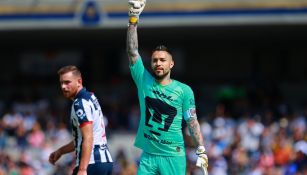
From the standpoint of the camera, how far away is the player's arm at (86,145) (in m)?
8.08

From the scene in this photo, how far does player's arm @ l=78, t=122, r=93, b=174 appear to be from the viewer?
318 inches

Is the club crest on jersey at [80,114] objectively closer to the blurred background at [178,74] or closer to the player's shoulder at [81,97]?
the player's shoulder at [81,97]

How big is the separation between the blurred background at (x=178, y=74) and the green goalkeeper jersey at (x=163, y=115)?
5.08 meters

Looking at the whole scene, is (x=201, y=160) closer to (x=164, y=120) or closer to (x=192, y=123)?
(x=192, y=123)

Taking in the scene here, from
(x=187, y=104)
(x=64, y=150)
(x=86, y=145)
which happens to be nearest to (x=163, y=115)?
(x=187, y=104)

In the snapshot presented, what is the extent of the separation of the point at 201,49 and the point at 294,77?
2.95 metres

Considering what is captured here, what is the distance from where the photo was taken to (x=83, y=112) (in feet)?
27.1

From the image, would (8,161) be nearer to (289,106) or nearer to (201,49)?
(289,106)

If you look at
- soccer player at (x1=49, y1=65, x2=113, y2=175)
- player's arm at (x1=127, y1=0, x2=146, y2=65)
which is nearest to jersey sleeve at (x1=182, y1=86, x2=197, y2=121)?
player's arm at (x1=127, y1=0, x2=146, y2=65)

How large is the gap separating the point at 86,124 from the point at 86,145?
0.22 m

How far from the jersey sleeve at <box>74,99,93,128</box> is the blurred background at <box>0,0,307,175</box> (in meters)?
5.80

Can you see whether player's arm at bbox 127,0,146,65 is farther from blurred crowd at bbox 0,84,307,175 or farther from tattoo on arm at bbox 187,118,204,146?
blurred crowd at bbox 0,84,307,175

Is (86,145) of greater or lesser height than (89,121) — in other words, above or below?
below

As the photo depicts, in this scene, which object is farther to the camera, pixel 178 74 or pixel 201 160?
pixel 178 74
